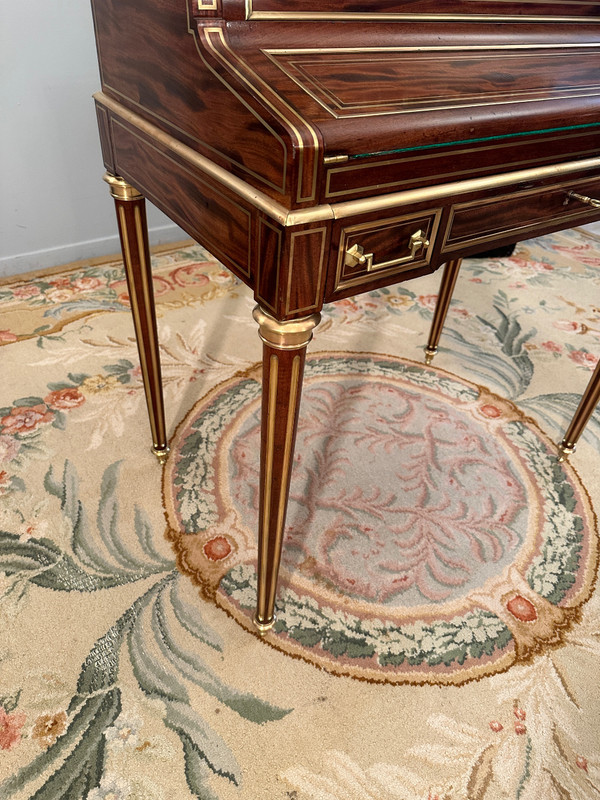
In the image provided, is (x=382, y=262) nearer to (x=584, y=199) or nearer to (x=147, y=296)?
(x=584, y=199)

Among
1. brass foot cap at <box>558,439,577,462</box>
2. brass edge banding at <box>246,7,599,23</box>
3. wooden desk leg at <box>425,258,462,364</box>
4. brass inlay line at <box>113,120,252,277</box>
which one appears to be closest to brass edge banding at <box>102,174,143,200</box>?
brass inlay line at <box>113,120,252,277</box>

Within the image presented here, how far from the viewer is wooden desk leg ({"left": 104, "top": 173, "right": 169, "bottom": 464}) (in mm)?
1089

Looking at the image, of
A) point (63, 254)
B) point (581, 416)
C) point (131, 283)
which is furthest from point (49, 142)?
point (581, 416)

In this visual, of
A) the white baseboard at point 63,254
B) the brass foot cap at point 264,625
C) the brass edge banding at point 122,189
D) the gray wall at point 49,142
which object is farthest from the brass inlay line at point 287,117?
the white baseboard at point 63,254

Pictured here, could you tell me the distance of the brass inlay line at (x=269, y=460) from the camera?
0.77 meters

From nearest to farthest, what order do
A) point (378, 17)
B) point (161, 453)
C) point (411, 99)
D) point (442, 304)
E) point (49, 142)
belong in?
point (411, 99) → point (378, 17) → point (161, 453) → point (442, 304) → point (49, 142)

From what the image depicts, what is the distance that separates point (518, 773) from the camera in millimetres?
954

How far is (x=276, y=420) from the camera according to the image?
825 mm

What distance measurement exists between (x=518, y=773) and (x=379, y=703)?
247mm

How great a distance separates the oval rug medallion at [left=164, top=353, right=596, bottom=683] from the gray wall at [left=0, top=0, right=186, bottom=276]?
1036 mm

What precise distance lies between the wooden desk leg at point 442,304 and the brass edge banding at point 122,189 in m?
0.90

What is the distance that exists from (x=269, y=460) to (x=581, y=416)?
100cm

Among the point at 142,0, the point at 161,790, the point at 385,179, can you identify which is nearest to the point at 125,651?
the point at 161,790

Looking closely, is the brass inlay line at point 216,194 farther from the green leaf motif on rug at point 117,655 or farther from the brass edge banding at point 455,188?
the green leaf motif on rug at point 117,655
